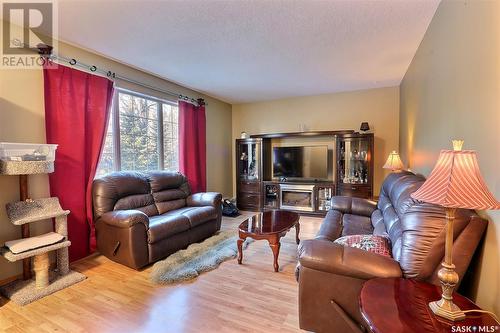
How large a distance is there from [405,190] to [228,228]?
279 cm

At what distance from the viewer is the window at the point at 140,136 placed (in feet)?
11.0

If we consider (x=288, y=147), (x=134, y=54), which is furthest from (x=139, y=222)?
(x=288, y=147)

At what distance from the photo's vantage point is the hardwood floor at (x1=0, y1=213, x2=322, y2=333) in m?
1.78

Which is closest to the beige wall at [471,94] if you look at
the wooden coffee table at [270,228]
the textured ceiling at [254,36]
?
the textured ceiling at [254,36]

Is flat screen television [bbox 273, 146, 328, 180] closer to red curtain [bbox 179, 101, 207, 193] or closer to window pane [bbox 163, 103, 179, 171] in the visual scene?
red curtain [bbox 179, 101, 207, 193]

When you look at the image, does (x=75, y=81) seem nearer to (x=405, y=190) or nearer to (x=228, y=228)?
(x=228, y=228)

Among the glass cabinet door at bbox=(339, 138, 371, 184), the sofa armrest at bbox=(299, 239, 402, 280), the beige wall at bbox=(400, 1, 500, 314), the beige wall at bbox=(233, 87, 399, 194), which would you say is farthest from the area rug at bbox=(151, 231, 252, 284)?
the beige wall at bbox=(233, 87, 399, 194)

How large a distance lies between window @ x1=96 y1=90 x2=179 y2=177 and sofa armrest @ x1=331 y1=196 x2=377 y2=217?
9.31ft

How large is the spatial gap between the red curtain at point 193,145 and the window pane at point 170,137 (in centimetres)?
11

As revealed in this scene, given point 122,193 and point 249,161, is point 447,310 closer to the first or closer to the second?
point 122,193

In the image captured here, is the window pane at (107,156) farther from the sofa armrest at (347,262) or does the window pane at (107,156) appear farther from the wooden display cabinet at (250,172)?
the sofa armrest at (347,262)

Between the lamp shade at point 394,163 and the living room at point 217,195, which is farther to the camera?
the lamp shade at point 394,163

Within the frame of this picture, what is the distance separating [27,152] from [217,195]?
2.26 m

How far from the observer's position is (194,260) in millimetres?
2811
